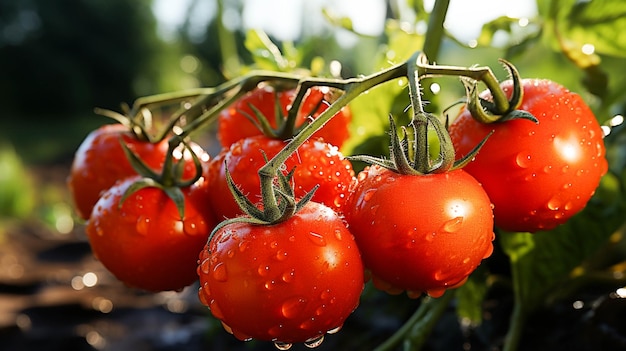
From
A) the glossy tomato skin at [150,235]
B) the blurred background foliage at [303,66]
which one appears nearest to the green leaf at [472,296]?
the blurred background foliage at [303,66]

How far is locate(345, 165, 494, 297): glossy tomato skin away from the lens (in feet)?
1.67

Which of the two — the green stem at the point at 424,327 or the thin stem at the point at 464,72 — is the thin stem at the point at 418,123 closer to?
the thin stem at the point at 464,72

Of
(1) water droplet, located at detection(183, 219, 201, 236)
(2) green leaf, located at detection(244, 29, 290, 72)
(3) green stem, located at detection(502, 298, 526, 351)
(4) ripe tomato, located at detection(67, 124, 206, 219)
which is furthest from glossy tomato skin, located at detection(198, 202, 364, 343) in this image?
(3) green stem, located at detection(502, 298, 526, 351)

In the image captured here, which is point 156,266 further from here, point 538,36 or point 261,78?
point 538,36

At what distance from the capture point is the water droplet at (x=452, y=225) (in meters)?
0.51

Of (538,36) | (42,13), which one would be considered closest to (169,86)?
(42,13)

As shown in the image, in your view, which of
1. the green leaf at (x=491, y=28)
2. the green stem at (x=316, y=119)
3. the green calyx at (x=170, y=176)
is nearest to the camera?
the green stem at (x=316, y=119)

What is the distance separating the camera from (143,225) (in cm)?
64

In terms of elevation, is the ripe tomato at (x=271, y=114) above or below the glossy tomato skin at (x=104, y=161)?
below

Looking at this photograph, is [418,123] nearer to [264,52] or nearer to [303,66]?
[264,52]

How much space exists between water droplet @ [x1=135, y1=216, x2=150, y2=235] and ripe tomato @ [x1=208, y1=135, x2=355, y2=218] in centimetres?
7

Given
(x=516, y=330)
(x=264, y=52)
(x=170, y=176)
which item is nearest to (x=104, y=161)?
(x=170, y=176)

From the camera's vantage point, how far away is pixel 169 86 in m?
12.9

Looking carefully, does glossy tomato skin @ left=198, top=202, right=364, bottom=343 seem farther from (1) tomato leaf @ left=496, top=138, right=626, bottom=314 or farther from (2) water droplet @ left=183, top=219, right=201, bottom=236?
(1) tomato leaf @ left=496, top=138, right=626, bottom=314
